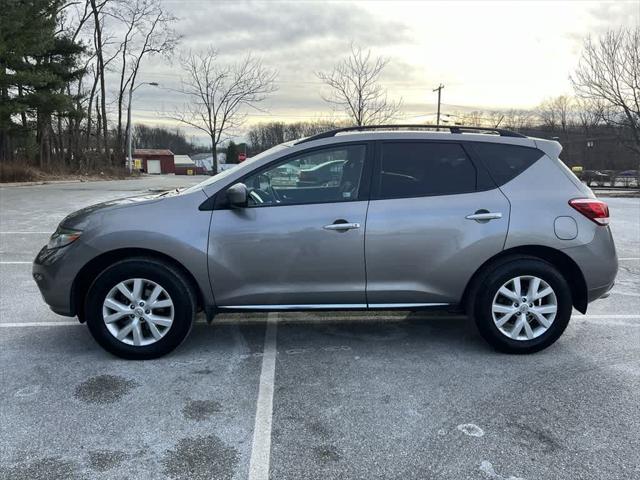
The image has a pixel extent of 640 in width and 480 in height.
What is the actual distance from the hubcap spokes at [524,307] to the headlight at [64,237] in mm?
3234

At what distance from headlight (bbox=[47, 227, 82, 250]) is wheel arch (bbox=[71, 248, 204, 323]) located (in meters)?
0.23

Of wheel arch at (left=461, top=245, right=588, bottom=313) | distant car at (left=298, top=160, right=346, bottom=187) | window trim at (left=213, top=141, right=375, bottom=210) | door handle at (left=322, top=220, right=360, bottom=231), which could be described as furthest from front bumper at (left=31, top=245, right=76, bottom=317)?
wheel arch at (left=461, top=245, right=588, bottom=313)

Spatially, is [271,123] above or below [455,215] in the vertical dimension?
above

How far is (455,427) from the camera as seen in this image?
309 cm

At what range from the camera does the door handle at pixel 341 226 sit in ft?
13.0

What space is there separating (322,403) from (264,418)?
398 millimetres

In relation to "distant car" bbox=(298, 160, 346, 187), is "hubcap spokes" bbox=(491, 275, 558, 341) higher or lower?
lower

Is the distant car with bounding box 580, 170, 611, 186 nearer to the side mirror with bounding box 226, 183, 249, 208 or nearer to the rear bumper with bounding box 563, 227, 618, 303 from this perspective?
the rear bumper with bounding box 563, 227, 618, 303

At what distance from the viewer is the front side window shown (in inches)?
160

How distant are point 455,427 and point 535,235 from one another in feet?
5.62

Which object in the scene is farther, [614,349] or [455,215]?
[614,349]

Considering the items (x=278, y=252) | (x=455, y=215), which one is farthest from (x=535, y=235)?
(x=278, y=252)

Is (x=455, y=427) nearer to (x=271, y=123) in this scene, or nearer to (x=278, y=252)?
(x=278, y=252)

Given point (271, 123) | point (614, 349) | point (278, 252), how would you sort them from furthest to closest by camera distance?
point (271, 123)
point (614, 349)
point (278, 252)
